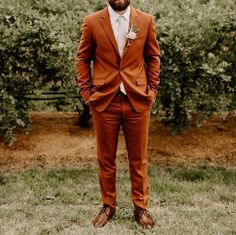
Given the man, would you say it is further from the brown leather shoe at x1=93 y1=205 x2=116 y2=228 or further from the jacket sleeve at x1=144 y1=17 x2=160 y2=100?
the brown leather shoe at x1=93 y1=205 x2=116 y2=228

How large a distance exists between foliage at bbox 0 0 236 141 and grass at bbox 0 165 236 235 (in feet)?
2.61

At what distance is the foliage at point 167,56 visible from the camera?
7164 millimetres

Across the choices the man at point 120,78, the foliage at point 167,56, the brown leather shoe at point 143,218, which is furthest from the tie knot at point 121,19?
the foliage at point 167,56

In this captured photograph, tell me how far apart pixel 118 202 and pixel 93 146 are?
1.67 metres

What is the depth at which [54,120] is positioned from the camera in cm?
854

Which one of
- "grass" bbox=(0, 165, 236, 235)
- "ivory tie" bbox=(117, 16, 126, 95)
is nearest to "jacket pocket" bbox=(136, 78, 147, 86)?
"ivory tie" bbox=(117, 16, 126, 95)

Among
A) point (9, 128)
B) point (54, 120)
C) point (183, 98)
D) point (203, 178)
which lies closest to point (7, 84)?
point (9, 128)

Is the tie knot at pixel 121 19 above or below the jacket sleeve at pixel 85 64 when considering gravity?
above

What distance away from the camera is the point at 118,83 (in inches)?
207

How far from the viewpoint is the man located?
523 centimetres

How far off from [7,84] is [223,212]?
3.04 meters

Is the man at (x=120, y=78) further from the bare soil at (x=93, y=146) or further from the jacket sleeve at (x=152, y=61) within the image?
the bare soil at (x=93, y=146)

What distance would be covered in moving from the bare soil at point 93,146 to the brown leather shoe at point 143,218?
186cm

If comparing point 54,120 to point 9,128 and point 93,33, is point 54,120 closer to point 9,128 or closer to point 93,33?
point 9,128
